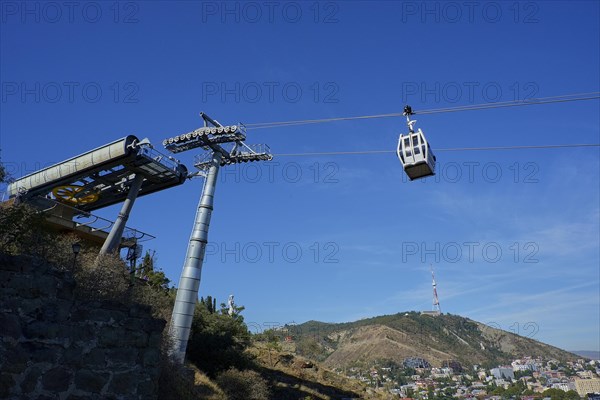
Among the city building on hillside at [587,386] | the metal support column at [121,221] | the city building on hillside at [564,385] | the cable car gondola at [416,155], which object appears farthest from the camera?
the city building on hillside at [564,385]

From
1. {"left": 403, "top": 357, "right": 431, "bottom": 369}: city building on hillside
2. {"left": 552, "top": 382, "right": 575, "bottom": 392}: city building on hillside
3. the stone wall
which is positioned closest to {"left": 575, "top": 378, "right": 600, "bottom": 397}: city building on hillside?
{"left": 552, "top": 382, "right": 575, "bottom": 392}: city building on hillside

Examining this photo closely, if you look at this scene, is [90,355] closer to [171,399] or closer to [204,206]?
[171,399]

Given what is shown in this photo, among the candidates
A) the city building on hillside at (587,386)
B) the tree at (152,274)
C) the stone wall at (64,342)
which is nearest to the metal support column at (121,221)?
the tree at (152,274)

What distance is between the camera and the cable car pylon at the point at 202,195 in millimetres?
20950

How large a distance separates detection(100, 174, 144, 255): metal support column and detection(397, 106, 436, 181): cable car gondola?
63.6 feet

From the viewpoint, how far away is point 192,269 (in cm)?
2234

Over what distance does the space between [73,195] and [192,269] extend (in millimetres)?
13066

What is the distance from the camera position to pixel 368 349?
7264 inches

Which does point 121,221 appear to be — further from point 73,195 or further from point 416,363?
point 416,363

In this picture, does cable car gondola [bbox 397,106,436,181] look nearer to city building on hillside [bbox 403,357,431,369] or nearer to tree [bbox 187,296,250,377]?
tree [bbox 187,296,250,377]

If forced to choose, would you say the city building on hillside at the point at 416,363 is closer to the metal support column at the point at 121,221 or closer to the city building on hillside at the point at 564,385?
the city building on hillside at the point at 564,385

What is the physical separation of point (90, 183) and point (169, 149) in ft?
21.7

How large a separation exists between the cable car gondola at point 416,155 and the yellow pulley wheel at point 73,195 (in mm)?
24962

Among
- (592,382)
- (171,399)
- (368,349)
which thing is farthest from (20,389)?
(368,349)
